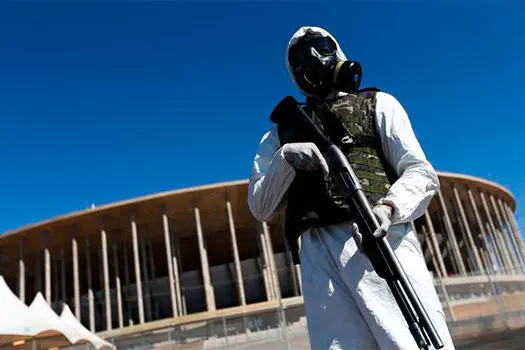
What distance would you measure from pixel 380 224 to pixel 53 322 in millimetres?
13117

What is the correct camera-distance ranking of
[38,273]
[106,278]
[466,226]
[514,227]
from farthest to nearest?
[514,227] < [466,226] < [38,273] < [106,278]

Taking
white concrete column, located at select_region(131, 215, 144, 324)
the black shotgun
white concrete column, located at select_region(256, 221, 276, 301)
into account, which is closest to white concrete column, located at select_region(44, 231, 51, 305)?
white concrete column, located at select_region(131, 215, 144, 324)

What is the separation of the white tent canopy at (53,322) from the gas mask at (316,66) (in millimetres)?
11850

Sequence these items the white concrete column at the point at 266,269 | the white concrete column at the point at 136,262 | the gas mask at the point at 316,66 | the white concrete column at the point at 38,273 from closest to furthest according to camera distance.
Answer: the gas mask at the point at 316,66 < the white concrete column at the point at 136,262 < the white concrete column at the point at 266,269 < the white concrete column at the point at 38,273

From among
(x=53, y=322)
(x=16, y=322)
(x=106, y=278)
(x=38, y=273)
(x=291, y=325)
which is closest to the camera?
(x=16, y=322)

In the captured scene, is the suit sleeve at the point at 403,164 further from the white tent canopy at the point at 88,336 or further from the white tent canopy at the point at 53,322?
the white tent canopy at the point at 88,336

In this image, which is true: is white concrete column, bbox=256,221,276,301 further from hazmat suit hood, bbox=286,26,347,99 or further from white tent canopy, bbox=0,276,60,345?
hazmat suit hood, bbox=286,26,347,99

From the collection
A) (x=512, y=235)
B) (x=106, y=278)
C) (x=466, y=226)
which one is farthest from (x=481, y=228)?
(x=106, y=278)

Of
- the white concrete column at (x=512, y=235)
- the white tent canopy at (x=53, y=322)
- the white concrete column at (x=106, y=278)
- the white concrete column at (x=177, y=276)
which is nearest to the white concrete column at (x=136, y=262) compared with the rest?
the white concrete column at (x=106, y=278)

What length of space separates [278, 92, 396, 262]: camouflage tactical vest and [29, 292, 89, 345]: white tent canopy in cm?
1185

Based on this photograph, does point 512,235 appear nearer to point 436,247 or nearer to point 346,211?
point 436,247

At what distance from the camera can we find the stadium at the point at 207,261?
12.8 metres

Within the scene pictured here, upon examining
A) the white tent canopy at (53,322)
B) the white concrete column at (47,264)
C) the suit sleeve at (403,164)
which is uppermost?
the white concrete column at (47,264)

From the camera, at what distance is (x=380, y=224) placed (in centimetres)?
161
